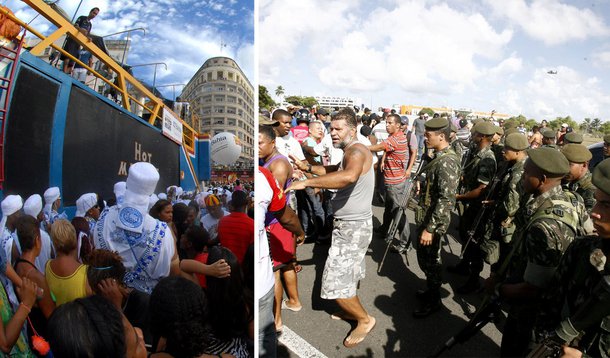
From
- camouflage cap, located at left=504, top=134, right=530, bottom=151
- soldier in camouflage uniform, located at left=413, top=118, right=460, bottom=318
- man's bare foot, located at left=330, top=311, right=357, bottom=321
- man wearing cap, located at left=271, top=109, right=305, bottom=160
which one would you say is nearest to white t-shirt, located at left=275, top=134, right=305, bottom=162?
man wearing cap, located at left=271, top=109, right=305, bottom=160

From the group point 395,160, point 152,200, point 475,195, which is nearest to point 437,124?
point 475,195

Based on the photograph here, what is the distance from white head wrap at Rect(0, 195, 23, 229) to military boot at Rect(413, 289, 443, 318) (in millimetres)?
3164

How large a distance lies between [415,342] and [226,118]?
8.83ft

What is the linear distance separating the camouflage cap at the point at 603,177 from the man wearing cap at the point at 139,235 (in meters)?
1.60

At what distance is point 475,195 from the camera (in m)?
4.01

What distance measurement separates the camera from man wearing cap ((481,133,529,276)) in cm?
318

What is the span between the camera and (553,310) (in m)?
1.65

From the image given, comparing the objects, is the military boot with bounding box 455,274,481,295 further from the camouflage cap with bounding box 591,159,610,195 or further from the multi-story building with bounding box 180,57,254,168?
the multi-story building with bounding box 180,57,254,168

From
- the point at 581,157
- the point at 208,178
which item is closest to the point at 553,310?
the point at 208,178

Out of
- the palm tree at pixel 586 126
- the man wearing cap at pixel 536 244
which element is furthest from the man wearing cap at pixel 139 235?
the palm tree at pixel 586 126

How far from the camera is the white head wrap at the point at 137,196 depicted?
2.77ft

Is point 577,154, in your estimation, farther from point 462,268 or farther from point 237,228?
point 237,228

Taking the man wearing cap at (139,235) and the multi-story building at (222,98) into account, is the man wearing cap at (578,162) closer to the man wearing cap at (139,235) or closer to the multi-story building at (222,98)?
the multi-story building at (222,98)

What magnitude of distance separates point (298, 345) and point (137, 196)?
243cm
